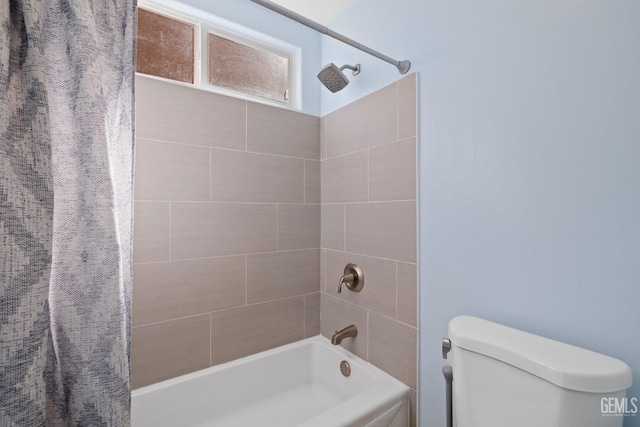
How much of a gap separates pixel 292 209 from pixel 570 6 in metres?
1.37

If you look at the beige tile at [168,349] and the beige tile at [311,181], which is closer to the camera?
the beige tile at [168,349]

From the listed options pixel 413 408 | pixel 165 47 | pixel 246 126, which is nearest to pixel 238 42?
pixel 165 47

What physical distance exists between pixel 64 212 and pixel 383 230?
1169mm

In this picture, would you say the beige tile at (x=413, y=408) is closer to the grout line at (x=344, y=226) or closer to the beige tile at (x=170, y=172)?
the grout line at (x=344, y=226)

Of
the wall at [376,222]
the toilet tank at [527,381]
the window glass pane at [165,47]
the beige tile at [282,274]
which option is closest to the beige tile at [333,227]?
the wall at [376,222]

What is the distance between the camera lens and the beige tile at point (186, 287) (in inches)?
52.7

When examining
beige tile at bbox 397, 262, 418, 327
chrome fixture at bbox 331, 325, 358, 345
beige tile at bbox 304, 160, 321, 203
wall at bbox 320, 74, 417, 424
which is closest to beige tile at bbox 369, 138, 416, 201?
wall at bbox 320, 74, 417, 424

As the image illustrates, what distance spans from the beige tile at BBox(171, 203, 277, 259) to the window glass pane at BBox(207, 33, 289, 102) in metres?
0.68

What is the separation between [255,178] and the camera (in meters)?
1.63

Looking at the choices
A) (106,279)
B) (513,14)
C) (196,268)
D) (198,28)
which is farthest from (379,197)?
(198,28)

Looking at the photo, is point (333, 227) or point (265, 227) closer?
point (265, 227)

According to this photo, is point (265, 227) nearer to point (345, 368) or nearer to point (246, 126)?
point (246, 126)

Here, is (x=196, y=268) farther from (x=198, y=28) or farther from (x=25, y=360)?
(x=198, y=28)

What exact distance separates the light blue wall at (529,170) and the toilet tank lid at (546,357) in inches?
4.1
